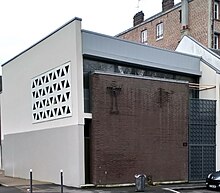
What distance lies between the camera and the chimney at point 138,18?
4091 cm

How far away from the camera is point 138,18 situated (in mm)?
41156

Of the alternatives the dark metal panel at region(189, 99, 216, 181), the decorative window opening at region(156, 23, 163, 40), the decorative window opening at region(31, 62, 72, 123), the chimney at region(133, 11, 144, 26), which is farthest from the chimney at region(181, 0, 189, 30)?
the decorative window opening at region(31, 62, 72, 123)

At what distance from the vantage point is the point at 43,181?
1970 cm

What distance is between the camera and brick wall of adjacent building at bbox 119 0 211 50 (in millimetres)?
32750

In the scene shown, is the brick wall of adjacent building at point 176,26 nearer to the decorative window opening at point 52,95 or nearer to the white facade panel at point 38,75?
the white facade panel at point 38,75

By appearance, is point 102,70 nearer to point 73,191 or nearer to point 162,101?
point 162,101

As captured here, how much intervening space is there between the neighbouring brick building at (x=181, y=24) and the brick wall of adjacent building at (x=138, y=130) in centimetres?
1391

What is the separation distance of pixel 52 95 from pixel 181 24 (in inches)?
743

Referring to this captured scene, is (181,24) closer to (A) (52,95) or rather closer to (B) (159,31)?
(B) (159,31)

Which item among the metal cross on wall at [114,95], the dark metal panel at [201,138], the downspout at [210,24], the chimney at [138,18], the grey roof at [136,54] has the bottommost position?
the dark metal panel at [201,138]

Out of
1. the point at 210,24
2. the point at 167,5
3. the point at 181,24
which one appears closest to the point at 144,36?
the point at 167,5

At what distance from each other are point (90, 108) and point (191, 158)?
659 centimetres

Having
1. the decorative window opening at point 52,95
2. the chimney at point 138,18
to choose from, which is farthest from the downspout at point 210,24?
the decorative window opening at point 52,95

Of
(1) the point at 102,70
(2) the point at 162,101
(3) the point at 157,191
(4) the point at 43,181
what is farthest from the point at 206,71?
(4) the point at 43,181
